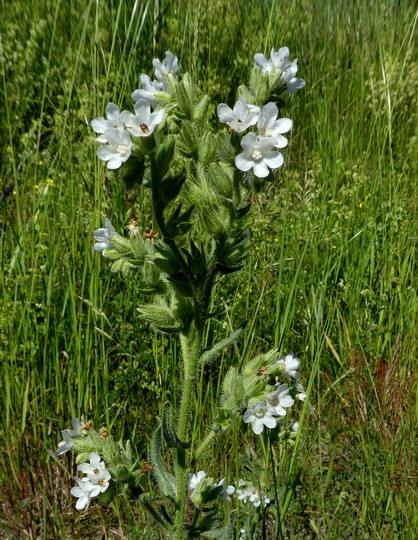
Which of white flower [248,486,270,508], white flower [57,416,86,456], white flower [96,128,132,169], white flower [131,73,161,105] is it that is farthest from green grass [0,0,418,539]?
white flower [96,128,132,169]

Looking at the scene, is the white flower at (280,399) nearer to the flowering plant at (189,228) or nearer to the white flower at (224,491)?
the flowering plant at (189,228)

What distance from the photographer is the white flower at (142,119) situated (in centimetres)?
107

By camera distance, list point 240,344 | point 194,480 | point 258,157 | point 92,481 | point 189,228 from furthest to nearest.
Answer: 1. point 240,344
2. point 194,480
3. point 92,481
4. point 189,228
5. point 258,157

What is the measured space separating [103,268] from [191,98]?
1029mm

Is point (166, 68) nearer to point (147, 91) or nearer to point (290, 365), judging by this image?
point (147, 91)

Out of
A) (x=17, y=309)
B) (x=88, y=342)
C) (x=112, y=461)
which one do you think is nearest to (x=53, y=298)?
(x=17, y=309)

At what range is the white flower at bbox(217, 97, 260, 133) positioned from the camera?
1.04 meters

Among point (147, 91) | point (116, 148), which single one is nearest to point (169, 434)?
point (116, 148)

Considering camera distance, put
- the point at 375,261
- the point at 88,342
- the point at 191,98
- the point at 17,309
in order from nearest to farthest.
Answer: the point at 191,98, the point at 88,342, the point at 17,309, the point at 375,261

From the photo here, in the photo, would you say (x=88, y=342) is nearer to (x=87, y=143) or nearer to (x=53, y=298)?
(x=53, y=298)

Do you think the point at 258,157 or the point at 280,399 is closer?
the point at 258,157

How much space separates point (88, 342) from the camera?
71.3 inches

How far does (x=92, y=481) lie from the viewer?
1.28 metres

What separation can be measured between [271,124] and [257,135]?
3cm
